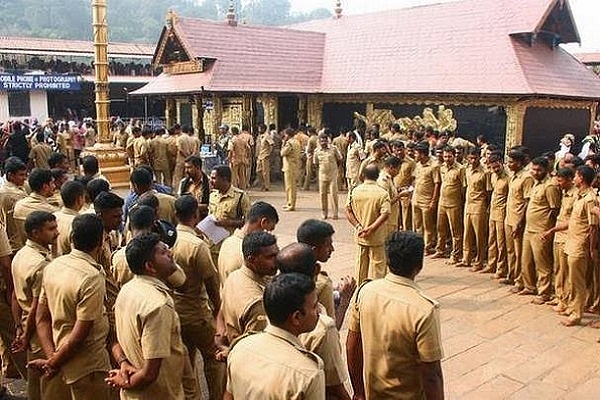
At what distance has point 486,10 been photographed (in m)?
14.8

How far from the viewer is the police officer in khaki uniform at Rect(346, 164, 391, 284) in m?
6.15

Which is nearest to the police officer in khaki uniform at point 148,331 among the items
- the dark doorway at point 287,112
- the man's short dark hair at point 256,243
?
the man's short dark hair at point 256,243

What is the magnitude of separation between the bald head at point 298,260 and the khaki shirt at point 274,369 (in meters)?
0.60

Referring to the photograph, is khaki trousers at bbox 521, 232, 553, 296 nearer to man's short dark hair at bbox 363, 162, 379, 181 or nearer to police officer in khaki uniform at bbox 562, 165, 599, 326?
police officer in khaki uniform at bbox 562, 165, 599, 326

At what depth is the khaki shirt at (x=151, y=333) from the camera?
9.11 ft

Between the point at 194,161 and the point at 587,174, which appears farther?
the point at 194,161

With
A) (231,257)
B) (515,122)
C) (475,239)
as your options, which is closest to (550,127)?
(515,122)

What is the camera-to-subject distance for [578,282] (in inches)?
239

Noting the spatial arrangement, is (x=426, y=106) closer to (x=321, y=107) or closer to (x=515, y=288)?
(x=321, y=107)

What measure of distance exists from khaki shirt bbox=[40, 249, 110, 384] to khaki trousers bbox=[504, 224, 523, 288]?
5584mm

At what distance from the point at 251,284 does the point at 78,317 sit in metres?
1.01

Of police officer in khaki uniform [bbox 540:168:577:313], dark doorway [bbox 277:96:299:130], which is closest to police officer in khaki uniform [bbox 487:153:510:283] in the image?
police officer in khaki uniform [bbox 540:168:577:313]

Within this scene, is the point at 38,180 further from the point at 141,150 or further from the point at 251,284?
the point at 141,150

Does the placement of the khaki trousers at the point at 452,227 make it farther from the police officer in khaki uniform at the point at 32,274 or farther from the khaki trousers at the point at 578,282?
the police officer in khaki uniform at the point at 32,274
